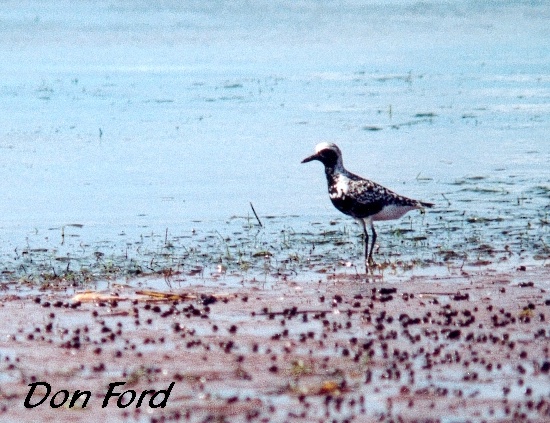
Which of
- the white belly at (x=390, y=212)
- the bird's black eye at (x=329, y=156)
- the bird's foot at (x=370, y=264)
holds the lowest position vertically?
the bird's foot at (x=370, y=264)

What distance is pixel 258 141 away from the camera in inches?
1064

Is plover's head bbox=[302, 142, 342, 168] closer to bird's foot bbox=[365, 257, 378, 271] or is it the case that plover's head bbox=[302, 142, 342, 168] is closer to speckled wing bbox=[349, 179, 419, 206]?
speckled wing bbox=[349, 179, 419, 206]

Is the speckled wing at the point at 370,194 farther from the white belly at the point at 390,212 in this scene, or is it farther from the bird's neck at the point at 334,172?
the bird's neck at the point at 334,172

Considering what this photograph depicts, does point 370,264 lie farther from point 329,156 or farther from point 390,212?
point 329,156

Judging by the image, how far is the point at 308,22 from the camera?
6366cm

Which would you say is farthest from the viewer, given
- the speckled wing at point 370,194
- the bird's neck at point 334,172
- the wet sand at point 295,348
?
the bird's neck at point 334,172

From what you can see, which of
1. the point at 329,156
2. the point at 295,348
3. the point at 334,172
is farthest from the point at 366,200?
the point at 295,348

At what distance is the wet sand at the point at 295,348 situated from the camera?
868 centimetres

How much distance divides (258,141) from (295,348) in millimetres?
16885

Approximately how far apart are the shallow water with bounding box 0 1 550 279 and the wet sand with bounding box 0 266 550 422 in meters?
1.69

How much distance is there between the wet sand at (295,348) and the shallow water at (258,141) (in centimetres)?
169

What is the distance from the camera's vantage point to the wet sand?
28.5ft

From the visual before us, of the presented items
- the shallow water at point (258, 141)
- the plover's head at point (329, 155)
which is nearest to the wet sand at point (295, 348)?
the shallow water at point (258, 141)

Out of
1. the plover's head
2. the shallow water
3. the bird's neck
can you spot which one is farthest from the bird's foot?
the plover's head
